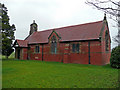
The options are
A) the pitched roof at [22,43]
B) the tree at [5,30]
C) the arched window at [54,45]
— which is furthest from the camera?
the pitched roof at [22,43]

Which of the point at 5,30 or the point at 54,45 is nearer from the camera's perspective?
the point at 54,45

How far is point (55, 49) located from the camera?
25250mm

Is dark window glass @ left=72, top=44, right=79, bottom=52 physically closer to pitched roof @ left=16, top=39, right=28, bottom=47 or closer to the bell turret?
pitched roof @ left=16, top=39, right=28, bottom=47

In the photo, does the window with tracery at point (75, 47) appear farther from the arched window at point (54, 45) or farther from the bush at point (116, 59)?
the bush at point (116, 59)

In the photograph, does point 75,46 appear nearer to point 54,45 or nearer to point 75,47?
point 75,47

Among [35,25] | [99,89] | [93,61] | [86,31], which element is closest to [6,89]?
[99,89]

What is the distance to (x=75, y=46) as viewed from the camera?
2231 cm

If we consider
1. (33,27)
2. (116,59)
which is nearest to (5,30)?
(33,27)

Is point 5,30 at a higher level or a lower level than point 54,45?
higher

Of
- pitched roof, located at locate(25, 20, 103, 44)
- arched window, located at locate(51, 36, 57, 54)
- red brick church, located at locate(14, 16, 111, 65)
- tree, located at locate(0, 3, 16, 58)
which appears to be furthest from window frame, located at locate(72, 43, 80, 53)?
tree, located at locate(0, 3, 16, 58)

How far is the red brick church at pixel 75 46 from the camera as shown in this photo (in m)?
19.9

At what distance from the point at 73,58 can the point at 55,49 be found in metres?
5.31

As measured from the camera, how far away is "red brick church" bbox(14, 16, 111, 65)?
783 inches

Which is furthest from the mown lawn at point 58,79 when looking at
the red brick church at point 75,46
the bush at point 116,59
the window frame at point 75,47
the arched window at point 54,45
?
the arched window at point 54,45
